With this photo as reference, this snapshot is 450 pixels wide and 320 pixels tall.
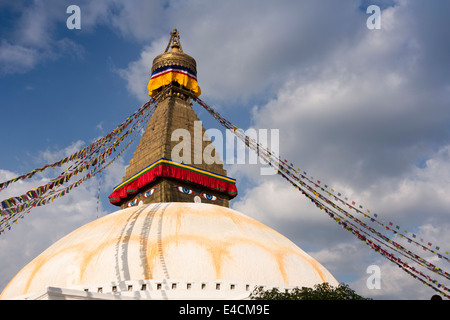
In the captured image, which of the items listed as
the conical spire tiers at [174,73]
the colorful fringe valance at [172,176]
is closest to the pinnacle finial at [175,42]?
the conical spire tiers at [174,73]

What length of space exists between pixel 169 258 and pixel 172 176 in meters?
5.37

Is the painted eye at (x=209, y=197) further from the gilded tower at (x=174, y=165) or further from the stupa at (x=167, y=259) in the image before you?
the stupa at (x=167, y=259)

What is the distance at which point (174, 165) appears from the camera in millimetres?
16875

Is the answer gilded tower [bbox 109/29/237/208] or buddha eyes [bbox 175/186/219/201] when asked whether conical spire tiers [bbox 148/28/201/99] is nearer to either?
gilded tower [bbox 109/29/237/208]

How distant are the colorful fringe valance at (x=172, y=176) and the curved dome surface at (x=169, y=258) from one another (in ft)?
9.05

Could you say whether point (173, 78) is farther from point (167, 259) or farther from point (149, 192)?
point (167, 259)

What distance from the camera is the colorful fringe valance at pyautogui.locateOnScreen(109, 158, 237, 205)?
16719 mm

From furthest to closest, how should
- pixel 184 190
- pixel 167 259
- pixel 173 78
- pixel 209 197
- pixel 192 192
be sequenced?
pixel 173 78
pixel 209 197
pixel 192 192
pixel 184 190
pixel 167 259

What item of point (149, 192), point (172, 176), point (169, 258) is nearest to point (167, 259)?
point (169, 258)

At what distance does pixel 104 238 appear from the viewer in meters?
12.7

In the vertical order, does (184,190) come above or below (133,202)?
above

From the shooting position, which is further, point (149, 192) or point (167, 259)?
point (149, 192)

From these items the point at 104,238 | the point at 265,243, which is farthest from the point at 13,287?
the point at 265,243
